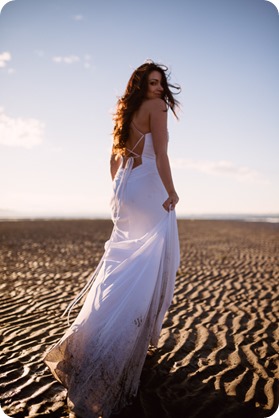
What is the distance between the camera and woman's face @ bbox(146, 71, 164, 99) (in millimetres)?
3217

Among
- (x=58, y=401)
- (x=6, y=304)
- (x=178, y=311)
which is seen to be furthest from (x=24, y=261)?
(x=58, y=401)

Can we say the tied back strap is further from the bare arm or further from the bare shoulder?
the bare shoulder

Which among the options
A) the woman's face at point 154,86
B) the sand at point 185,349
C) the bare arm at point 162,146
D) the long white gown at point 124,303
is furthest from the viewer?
the woman's face at point 154,86

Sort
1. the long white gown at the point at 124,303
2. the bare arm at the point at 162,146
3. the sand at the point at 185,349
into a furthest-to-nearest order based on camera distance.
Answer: the bare arm at the point at 162,146 < the sand at the point at 185,349 < the long white gown at the point at 124,303

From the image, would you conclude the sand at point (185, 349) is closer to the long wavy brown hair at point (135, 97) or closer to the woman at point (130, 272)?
the woman at point (130, 272)

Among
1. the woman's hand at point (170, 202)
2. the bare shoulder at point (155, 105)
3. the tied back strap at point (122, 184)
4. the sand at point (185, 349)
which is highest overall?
the bare shoulder at point (155, 105)

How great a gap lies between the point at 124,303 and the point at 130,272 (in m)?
0.26

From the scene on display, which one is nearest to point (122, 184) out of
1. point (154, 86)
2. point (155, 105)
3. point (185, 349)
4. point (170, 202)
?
point (170, 202)

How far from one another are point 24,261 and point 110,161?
25.2 feet

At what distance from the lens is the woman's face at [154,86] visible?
322 cm

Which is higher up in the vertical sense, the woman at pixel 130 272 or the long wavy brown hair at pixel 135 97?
the long wavy brown hair at pixel 135 97

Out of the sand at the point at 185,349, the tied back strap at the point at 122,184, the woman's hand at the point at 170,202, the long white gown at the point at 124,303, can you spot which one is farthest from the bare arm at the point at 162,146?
the sand at the point at 185,349

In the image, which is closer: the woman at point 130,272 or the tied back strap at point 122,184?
the woman at point 130,272

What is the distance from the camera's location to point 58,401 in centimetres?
285
